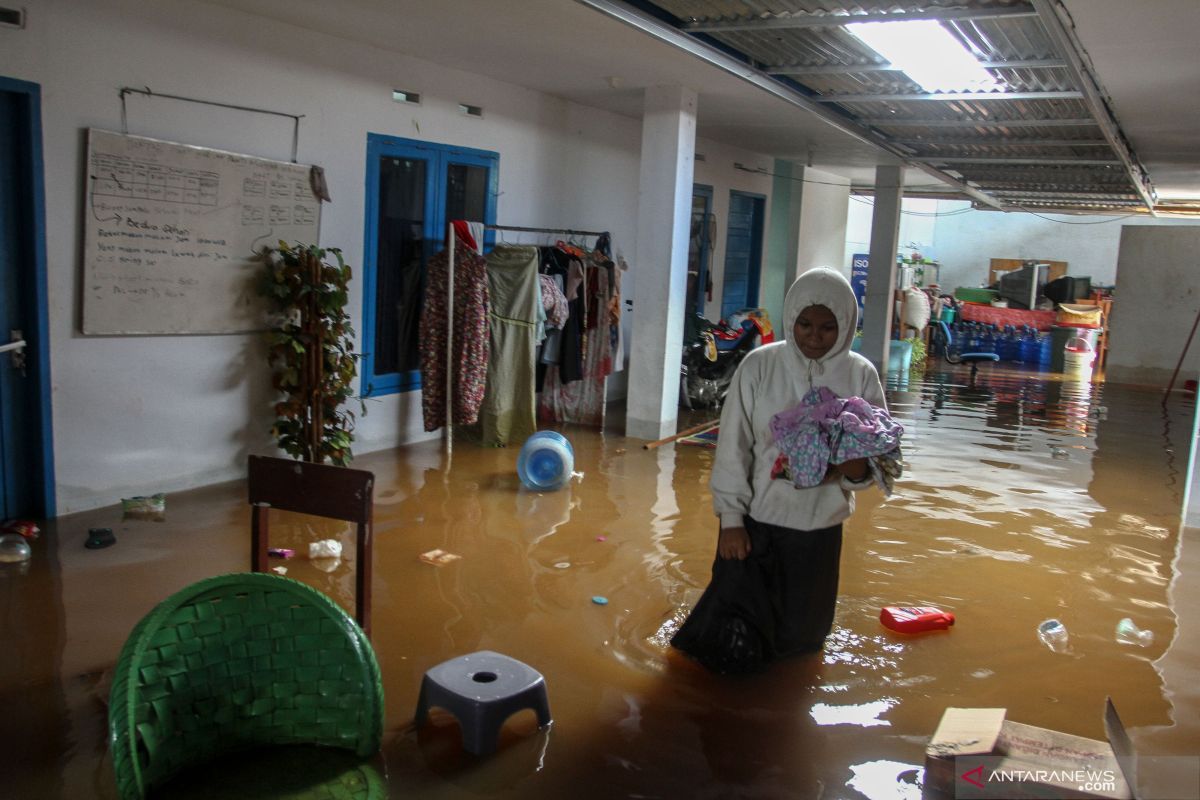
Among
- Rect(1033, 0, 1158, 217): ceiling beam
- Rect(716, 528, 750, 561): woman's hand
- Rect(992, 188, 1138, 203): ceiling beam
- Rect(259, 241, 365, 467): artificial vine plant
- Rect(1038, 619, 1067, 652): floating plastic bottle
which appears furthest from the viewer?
Rect(992, 188, 1138, 203): ceiling beam

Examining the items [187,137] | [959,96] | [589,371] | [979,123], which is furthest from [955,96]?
[187,137]

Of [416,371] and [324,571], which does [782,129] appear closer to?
[416,371]

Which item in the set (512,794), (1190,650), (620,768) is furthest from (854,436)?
(1190,650)

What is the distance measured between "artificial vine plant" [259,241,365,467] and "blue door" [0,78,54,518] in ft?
4.25

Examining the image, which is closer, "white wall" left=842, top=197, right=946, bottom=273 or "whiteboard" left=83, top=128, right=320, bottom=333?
"whiteboard" left=83, top=128, right=320, bottom=333

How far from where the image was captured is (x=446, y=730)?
Result: 119 inches

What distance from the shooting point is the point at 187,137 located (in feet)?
17.5

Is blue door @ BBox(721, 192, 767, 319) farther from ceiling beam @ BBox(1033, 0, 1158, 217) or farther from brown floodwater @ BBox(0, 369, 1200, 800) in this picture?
brown floodwater @ BBox(0, 369, 1200, 800)

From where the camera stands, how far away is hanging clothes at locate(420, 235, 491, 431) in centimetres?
678

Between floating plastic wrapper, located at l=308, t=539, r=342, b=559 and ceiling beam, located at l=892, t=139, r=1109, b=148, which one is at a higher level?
ceiling beam, located at l=892, t=139, r=1109, b=148

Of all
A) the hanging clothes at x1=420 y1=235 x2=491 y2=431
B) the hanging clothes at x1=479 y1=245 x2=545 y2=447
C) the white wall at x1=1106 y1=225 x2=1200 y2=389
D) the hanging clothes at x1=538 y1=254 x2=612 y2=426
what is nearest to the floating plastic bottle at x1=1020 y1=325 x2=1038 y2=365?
the white wall at x1=1106 y1=225 x2=1200 y2=389

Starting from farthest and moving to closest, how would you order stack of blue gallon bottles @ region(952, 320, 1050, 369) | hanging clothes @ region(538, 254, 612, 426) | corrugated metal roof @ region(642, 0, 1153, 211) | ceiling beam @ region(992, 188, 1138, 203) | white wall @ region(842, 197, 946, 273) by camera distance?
white wall @ region(842, 197, 946, 273) → stack of blue gallon bottles @ region(952, 320, 1050, 369) → ceiling beam @ region(992, 188, 1138, 203) → hanging clothes @ region(538, 254, 612, 426) → corrugated metal roof @ region(642, 0, 1153, 211)

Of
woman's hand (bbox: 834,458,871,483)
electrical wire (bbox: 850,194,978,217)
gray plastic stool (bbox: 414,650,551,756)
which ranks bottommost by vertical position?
gray plastic stool (bbox: 414,650,551,756)

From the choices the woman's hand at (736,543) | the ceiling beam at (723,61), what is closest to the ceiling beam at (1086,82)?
the ceiling beam at (723,61)
